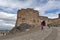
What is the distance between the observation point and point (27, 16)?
73.2 m

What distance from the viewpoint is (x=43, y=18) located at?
264 ft

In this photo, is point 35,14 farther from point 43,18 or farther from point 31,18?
point 43,18

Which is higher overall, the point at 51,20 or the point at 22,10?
the point at 22,10

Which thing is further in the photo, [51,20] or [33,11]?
[51,20]

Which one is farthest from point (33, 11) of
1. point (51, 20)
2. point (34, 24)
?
point (51, 20)

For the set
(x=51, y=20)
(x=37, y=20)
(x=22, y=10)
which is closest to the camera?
(x=22, y=10)

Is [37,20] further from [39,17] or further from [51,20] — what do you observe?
[51,20]

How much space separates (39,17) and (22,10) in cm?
1145

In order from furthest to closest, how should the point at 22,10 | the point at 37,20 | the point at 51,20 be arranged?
the point at 51,20 → the point at 37,20 → the point at 22,10

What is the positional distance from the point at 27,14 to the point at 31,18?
317 cm

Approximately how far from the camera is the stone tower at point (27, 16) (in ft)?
236

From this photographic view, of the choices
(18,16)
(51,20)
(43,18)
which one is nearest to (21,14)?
(18,16)

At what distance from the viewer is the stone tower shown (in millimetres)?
71938

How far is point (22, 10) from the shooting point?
71375 millimetres
